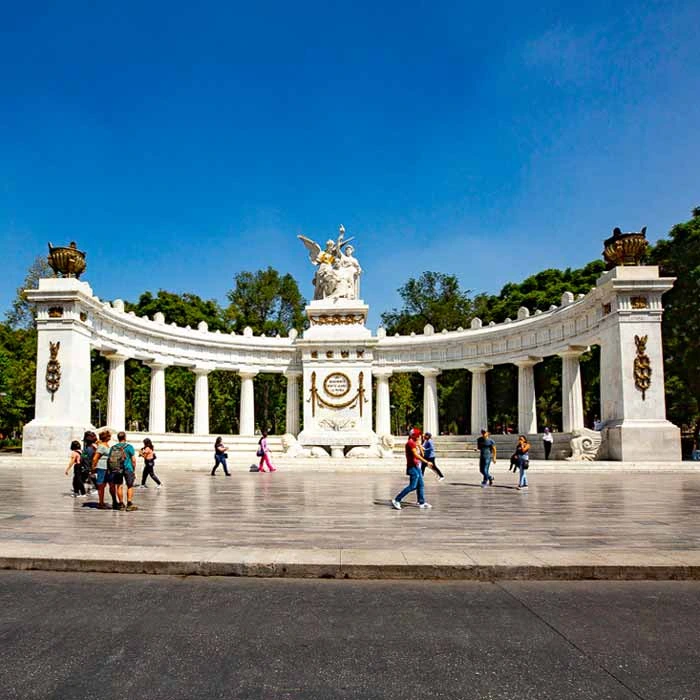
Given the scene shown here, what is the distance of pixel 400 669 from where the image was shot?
526 centimetres

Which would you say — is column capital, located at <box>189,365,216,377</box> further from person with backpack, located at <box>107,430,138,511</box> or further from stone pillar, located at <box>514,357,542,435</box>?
person with backpack, located at <box>107,430,138,511</box>

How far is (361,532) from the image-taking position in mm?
11281

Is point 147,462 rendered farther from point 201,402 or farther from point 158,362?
point 201,402

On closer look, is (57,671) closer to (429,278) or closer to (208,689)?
(208,689)

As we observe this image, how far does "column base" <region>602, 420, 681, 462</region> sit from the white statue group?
20.1 meters

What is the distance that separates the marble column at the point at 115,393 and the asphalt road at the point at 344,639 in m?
37.9

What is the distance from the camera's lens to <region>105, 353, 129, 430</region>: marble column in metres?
44.3

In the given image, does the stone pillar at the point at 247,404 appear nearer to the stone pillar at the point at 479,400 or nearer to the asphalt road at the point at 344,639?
the stone pillar at the point at 479,400

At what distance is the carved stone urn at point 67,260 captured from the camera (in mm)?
35656

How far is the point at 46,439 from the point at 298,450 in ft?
45.2

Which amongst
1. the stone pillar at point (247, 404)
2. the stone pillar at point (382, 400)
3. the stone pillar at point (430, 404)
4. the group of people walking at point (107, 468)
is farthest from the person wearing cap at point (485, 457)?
the stone pillar at point (247, 404)

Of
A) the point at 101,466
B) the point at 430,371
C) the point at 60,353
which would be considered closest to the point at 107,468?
the point at 101,466

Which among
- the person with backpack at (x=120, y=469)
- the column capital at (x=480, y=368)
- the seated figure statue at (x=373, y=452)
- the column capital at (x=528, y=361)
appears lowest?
the seated figure statue at (x=373, y=452)

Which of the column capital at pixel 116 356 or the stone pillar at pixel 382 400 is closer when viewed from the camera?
the column capital at pixel 116 356
